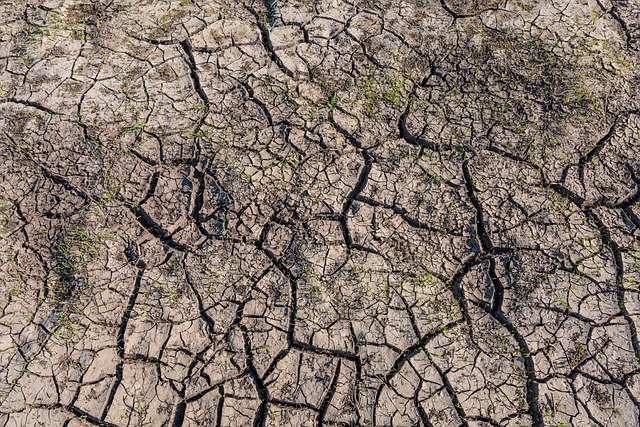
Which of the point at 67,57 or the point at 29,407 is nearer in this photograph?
the point at 29,407

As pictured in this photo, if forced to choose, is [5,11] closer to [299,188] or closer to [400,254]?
[299,188]

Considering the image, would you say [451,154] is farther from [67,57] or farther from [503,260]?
[67,57]

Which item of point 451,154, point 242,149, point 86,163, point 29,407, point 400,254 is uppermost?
point 451,154

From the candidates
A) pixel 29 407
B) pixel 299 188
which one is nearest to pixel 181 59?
pixel 299 188

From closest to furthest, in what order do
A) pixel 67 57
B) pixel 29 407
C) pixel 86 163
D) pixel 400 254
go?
pixel 29 407 < pixel 400 254 < pixel 86 163 < pixel 67 57

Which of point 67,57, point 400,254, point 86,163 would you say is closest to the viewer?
point 400,254

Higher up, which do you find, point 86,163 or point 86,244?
point 86,163
